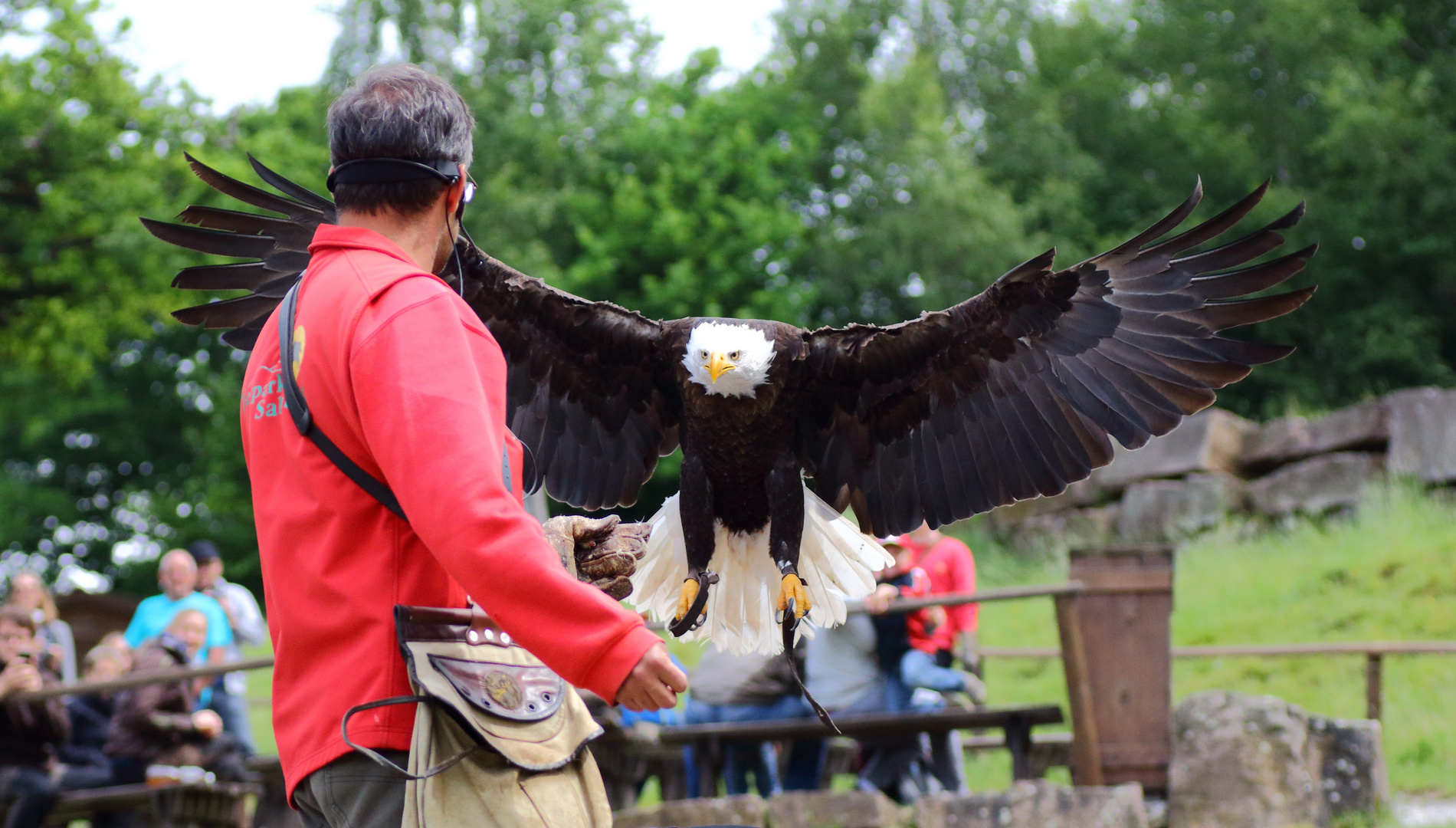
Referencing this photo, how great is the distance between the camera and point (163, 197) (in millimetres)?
16969

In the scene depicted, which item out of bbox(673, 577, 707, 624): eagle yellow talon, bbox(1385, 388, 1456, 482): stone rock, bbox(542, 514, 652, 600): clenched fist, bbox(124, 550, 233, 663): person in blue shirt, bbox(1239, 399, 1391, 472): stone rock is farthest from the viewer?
bbox(1239, 399, 1391, 472): stone rock

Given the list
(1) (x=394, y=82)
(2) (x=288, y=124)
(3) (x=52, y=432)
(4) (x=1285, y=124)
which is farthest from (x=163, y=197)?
(4) (x=1285, y=124)

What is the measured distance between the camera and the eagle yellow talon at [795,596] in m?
4.41

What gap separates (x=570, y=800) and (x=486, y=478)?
0.48 meters

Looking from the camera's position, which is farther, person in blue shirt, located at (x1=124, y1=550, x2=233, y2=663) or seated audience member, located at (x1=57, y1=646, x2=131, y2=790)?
person in blue shirt, located at (x1=124, y1=550, x2=233, y2=663)

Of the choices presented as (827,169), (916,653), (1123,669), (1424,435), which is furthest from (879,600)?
(827,169)

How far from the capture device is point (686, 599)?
4414 millimetres

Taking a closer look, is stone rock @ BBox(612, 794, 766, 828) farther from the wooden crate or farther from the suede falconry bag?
the suede falconry bag

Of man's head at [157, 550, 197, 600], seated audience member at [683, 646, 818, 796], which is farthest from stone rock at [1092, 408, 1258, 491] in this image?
man's head at [157, 550, 197, 600]

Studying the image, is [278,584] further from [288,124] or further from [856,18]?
[856,18]

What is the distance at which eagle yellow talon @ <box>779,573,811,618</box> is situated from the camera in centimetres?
441

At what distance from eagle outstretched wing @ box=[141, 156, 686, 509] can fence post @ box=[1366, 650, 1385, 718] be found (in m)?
4.19

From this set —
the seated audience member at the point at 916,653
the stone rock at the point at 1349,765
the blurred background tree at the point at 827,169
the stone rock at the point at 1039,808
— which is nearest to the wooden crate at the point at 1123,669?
the stone rock at the point at 1039,808

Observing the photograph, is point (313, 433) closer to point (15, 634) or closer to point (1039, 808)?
point (1039, 808)
